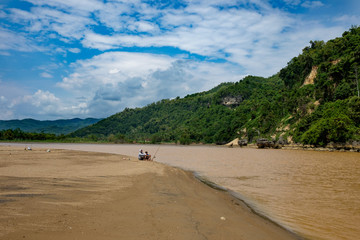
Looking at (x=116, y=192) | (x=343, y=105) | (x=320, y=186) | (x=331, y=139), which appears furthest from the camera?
(x=343, y=105)

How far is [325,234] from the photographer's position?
7.33 m

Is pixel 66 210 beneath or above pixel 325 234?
above

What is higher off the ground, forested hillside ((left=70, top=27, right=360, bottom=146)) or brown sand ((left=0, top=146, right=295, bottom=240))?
forested hillside ((left=70, top=27, right=360, bottom=146))

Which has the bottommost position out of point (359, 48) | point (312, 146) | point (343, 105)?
point (312, 146)

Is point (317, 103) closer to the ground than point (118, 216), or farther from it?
farther from it

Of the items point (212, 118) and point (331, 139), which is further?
point (212, 118)

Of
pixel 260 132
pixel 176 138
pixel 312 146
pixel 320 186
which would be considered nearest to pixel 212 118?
pixel 176 138

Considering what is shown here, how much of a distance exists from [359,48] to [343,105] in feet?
68.1

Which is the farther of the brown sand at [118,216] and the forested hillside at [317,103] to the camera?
the forested hillside at [317,103]

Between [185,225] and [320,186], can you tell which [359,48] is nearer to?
[320,186]

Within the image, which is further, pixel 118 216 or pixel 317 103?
pixel 317 103

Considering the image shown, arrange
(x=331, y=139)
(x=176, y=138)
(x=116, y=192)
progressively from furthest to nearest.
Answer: (x=176, y=138) → (x=331, y=139) → (x=116, y=192)

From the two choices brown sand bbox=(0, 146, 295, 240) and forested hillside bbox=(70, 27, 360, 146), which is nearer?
brown sand bbox=(0, 146, 295, 240)

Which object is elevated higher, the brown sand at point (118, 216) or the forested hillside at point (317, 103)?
the forested hillside at point (317, 103)
